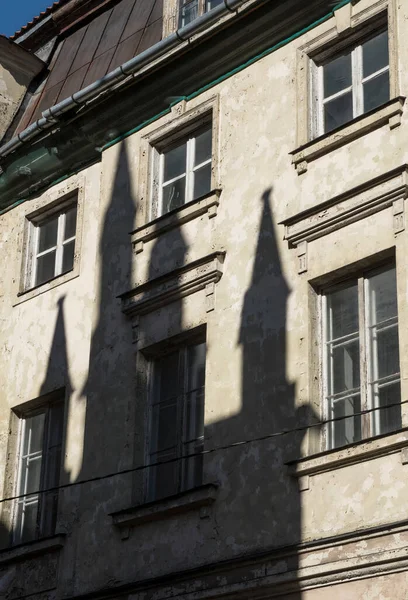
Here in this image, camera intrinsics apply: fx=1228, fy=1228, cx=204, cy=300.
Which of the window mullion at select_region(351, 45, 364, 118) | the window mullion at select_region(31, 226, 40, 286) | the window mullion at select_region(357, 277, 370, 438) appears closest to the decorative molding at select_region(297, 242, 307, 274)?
the window mullion at select_region(357, 277, 370, 438)

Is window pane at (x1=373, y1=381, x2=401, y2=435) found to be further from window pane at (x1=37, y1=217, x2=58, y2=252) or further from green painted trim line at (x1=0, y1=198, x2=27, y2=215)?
green painted trim line at (x1=0, y1=198, x2=27, y2=215)

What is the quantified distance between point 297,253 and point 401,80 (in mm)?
1979

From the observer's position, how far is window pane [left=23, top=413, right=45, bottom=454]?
1480cm

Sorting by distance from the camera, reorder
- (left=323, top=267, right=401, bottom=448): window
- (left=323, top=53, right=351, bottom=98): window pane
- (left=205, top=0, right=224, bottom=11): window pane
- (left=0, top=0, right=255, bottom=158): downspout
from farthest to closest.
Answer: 1. (left=205, top=0, right=224, bottom=11): window pane
2. (left=0, top=0, right=255, bottom=158): downspout
3. (left=323, top=53, right=351, bottom=98): window pane
4. (left=323, top=267, right=401, bottom=448): window

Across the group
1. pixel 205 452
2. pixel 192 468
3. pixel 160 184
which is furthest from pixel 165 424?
pixel 160 184

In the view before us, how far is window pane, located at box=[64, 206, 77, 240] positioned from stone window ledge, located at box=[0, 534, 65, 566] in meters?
4.03

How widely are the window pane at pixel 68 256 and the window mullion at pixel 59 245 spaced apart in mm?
38

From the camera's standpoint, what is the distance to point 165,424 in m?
13.2

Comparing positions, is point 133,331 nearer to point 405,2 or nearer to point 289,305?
point 289,305

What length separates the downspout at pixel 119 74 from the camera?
46.2ft

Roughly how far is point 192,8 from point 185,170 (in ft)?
7.58

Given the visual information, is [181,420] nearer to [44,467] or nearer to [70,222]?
[44,467]

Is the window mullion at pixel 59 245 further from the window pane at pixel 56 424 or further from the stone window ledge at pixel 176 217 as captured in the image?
the window pane at pixel 56 424

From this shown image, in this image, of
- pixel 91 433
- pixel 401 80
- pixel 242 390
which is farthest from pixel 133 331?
pixel 401 80
